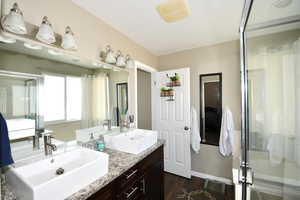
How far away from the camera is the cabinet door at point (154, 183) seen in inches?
55.1

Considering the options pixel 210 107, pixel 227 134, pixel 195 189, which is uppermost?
pixel 210 107

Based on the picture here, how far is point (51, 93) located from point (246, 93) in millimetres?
1855

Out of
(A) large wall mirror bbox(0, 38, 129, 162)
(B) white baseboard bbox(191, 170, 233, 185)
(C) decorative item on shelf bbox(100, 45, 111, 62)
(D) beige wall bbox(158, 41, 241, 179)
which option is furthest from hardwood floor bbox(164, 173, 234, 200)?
(C) decorative item on shelf bbox(100, 45, 111, 62)

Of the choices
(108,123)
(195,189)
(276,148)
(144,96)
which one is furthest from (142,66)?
(195,189)

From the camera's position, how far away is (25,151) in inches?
38.9

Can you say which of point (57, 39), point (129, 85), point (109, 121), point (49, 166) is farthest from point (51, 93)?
point (129, 85)

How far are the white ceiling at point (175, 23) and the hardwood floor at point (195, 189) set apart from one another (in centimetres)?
230

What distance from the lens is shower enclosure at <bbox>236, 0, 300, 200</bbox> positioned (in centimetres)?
112

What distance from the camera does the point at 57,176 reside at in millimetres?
777

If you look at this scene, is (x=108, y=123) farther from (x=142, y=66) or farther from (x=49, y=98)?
(x=142, y=66)

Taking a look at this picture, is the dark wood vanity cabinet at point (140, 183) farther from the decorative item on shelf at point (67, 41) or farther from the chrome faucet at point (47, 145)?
the decorative item on shelf at point (67, 41)

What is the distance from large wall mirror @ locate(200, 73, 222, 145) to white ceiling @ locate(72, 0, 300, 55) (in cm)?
67

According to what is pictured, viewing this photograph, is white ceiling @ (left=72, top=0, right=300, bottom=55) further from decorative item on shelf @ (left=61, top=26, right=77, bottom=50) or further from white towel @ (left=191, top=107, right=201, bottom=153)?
white towel @ (left=191, top=107, right=201, bottom=153)

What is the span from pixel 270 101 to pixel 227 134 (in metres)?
0.99
